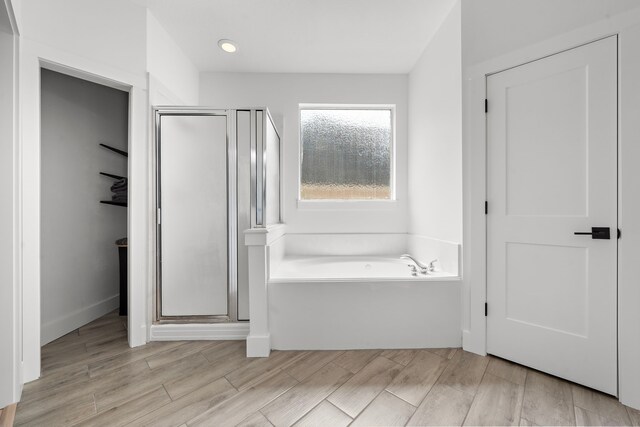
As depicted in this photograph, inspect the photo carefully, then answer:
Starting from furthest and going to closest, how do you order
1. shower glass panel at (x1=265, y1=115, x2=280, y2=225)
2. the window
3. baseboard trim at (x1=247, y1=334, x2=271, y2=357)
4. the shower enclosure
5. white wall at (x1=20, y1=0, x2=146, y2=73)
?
the window → shower glass panel at (x1=265, y1=115, x2=280, y2=225) → the shower enclosure → baseboard trim at (x1=247, y1=334, x2=271, y2=357) → white wall at (x1=20, y1=0, x2=146, y2=73)

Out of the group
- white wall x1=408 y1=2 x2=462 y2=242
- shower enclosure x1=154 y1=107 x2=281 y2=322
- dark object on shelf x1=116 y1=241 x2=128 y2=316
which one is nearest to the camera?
white wall x1=408 y1=2 x2=462 y2=242

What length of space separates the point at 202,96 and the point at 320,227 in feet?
6.20

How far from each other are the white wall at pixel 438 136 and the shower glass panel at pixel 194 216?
173cm

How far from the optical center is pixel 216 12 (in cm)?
199

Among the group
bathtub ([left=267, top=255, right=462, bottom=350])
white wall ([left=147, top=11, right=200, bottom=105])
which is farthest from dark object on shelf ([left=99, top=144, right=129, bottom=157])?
bathtub ([left=267, top=255, right=462, bottom=350])

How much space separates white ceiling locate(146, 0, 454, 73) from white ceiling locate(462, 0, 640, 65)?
310mm

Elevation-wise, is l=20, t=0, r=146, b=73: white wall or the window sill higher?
l=20, t=0, r=146, b=73: white wall

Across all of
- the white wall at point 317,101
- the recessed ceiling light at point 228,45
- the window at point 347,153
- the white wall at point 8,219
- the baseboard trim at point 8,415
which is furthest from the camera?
the window at point 347,153

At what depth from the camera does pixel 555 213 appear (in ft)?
5.00

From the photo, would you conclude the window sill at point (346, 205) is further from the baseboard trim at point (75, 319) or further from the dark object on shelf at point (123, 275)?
the baseboard trim at point (75, 319)

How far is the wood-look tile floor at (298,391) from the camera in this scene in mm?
1228

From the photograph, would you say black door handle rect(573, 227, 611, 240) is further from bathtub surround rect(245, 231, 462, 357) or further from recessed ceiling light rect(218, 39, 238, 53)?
recessed ceiling light rect(218, 39, 238, 53)

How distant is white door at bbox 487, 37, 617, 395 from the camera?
1383mm

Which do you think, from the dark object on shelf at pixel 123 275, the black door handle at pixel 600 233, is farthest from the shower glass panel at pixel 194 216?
the black door handle at pixel 600 233
